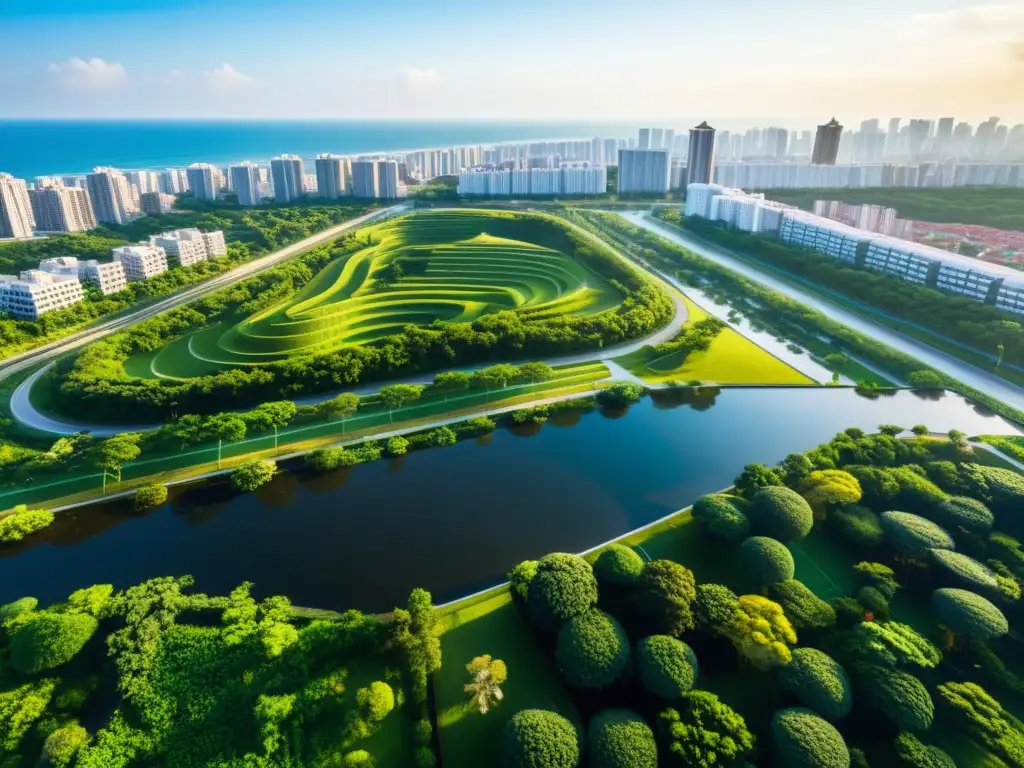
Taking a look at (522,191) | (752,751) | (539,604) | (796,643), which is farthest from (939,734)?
(522,191)

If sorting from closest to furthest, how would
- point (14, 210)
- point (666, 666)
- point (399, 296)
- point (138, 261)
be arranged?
1. point (666, 666)
2. point (399, 296)
3. point (138, 261)
4. point (14, 210)

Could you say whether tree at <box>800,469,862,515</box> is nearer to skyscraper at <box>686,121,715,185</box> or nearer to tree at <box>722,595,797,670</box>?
tree at <box>722,595,797,670</box>

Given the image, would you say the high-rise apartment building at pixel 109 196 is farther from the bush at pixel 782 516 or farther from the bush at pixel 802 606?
the bush at pixel 802 606

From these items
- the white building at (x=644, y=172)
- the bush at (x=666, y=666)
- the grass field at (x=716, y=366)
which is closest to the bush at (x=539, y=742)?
the bush at (x=666, y=666)

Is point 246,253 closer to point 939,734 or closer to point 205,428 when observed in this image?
point 205,428

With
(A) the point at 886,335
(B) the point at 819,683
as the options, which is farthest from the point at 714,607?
(A) the point at 886,335

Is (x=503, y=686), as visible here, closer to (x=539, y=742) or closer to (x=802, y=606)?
(x=539, y=742)
